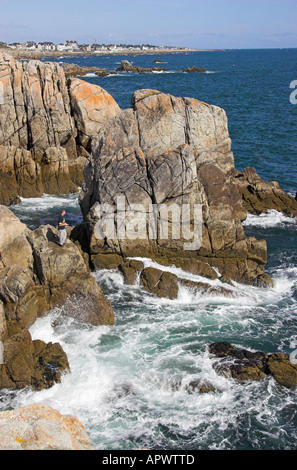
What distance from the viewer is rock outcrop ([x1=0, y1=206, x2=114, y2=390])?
61.0 feet

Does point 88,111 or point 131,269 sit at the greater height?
point 88,111

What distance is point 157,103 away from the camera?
2441 cm

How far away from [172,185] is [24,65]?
2253cm

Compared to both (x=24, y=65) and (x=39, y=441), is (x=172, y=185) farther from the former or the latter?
(x=24, y=65)

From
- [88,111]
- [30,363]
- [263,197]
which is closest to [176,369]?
[30,363]

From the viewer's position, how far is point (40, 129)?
3772 cm

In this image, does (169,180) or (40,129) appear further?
(40,129)

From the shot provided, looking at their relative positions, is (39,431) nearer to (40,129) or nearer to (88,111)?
(40,129)

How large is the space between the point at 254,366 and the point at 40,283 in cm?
962

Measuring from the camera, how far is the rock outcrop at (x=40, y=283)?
18.6 meters

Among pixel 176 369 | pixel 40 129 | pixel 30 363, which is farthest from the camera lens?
pixel 40 129

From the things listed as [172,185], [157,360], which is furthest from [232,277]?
[157,360]

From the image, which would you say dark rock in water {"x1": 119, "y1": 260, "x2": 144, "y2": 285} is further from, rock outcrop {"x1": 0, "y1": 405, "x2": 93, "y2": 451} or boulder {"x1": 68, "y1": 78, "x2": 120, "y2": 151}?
boulder {"x1": 68, "y1": 78, "x2": 120, "y2": 151}

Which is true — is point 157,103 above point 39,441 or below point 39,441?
above
